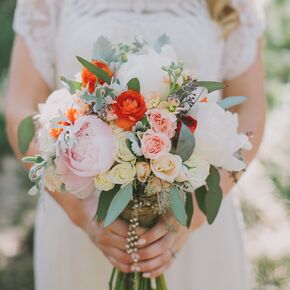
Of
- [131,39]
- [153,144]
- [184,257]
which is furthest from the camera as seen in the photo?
[184,257]

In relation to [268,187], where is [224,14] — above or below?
above

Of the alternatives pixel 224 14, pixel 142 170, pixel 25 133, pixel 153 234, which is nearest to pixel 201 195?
pixel 153 234

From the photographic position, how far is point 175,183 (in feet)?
5.19

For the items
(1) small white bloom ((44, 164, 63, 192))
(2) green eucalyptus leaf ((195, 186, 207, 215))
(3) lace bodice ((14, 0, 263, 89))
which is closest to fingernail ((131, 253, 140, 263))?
(2) green eucalyptus leaf ((195, 186, 207, 215))

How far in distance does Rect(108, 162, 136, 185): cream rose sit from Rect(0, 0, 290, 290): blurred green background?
1.50 meters

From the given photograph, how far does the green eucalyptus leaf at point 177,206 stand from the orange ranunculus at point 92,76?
290mm

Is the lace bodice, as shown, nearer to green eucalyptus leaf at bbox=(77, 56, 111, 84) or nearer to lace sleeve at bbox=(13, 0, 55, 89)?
lace sleeve at bbox=(13, 0, 55, 89)

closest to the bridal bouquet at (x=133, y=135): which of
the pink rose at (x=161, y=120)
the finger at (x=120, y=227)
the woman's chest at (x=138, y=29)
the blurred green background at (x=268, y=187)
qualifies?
the pink rose at (x=161, y=120)

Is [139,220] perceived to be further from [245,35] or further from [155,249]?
[245,35]

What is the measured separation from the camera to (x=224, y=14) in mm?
2291

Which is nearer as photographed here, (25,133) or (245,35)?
(25,133)

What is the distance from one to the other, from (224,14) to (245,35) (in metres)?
0.10

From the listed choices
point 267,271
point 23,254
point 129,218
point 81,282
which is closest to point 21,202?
point 23,254

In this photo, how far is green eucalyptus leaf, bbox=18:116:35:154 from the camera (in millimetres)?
1924
